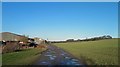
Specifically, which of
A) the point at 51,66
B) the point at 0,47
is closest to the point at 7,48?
the point at 0,47

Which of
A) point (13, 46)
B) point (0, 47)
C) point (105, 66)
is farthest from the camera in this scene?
point (13, 46)

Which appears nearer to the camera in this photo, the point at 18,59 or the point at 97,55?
the point at 18,59

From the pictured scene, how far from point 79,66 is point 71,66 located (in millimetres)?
678

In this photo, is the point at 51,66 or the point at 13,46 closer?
the point at 51,66

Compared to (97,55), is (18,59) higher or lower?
higher

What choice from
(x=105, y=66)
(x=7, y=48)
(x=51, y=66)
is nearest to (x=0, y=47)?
(x=7, y=48)

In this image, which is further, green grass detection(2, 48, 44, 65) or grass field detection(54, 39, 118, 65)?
grass field detection(54, 39, 118, 65)

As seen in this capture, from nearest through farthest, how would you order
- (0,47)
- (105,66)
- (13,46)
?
(105,66), (0,47), (13,46)

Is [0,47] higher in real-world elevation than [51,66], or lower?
higher

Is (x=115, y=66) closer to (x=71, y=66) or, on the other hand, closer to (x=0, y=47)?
(x=71, y=66)

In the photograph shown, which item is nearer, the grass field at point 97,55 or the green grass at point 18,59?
the green grass at point 18,59

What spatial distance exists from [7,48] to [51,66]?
25.3m

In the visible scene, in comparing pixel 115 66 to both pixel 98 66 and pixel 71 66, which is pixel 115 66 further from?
pixel 71 66

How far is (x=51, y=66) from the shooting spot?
56.5ft
